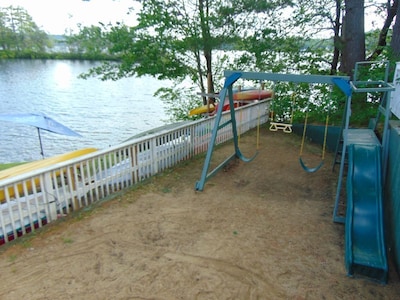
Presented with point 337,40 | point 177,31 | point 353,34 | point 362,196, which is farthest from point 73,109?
point 362,196

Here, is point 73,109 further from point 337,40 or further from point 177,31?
point 337,40

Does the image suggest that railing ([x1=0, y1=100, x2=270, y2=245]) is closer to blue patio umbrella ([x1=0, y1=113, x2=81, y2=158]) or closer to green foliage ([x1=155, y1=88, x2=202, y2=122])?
blue patio umbrella ([x1=0, y1=113, x2=81, y2=158])

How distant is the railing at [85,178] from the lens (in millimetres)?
3766

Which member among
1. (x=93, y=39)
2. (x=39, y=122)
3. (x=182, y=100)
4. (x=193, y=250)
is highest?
(x=93, y=39)

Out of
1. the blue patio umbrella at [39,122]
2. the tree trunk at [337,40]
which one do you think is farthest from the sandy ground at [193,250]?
the tree trunk at [337,40]

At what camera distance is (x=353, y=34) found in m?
9.91

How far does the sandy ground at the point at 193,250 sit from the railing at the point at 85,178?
0.67 feet

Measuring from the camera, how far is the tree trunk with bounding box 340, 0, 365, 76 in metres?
9.63

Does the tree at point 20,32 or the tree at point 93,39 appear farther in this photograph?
the tree at point 20,32

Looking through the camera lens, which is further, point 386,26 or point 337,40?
point 386,26

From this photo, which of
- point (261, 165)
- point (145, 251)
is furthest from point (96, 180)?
point (261, 165)

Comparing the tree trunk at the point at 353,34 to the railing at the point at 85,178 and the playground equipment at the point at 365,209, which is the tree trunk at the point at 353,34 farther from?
the railing at the point at 85,178

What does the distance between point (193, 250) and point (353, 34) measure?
9.71 m

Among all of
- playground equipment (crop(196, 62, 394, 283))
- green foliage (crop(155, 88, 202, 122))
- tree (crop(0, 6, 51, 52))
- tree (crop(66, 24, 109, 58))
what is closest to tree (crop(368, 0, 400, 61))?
playground equipment (crop(196, 62, 394, 283))
